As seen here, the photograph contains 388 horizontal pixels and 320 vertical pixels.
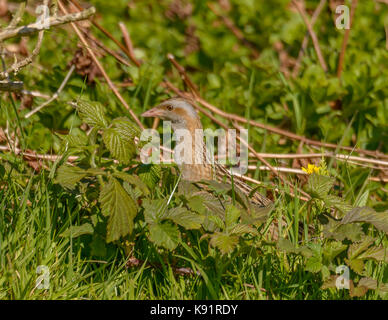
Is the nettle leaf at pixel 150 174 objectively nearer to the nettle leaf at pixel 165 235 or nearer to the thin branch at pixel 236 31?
the nettle leaf at pixel 165 235

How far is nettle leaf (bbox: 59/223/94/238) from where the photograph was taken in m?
3.36

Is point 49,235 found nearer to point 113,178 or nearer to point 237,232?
point 113,178

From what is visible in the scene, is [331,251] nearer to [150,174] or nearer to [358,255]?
[358,255]

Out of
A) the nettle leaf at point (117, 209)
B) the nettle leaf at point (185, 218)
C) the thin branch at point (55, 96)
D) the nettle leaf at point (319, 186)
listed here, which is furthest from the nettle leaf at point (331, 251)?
the thin branch at point (55, 96)

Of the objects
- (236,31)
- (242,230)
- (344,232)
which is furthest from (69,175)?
(236,31)

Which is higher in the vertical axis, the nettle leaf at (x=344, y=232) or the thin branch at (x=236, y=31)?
the thin branch at (x=236, y=31)

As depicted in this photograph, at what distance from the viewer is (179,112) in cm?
525

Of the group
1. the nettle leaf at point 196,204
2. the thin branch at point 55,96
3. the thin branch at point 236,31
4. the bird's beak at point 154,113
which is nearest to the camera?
the nettle leaf at point 196,204

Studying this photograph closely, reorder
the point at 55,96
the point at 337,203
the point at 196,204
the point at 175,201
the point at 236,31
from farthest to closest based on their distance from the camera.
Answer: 1. the point at 236,31
2. the point at 55,96
3. the point at 175,201
4. the point at 337,203
5. the point at 196,204

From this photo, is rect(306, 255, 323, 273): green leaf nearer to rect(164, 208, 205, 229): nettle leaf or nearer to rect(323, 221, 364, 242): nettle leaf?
rect(323, 221, 364, 242): nettle leaf

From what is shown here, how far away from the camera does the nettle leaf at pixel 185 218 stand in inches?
126

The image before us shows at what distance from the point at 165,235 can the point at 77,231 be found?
1.66ft

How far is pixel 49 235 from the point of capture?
3.44m

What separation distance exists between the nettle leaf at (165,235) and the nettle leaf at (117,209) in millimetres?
124
